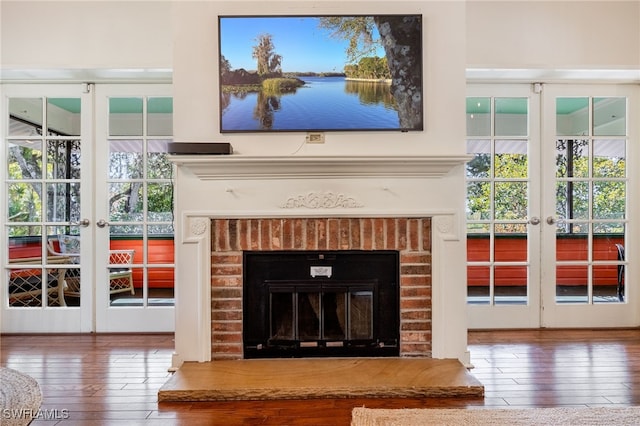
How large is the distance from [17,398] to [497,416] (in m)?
2.35

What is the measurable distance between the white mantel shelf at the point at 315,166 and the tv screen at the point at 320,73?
23cm

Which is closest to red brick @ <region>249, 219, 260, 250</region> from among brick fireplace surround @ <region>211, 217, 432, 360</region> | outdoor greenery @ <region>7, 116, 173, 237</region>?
brick fireplace surround @ <region>211, 217, 432, 360</region>

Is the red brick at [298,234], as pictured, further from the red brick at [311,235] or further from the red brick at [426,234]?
the red brick at [426,234]

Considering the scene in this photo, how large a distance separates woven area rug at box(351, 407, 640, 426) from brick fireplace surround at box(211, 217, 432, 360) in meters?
0.55

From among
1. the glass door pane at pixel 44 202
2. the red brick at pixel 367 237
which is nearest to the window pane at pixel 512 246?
the red brick at pixel 367 237

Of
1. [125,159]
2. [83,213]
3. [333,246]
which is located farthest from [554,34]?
[83,213]

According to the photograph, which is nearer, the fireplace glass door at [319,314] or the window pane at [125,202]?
the fireplace glass door at [319,314]

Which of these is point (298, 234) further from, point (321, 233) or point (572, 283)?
point (572, 283)

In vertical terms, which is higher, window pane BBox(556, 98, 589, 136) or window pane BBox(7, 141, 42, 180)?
window pane BBox(556, 98, 589, 136)

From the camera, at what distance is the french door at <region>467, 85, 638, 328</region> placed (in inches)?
122

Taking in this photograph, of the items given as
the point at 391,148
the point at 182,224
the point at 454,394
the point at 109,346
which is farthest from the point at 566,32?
the point at 109,346

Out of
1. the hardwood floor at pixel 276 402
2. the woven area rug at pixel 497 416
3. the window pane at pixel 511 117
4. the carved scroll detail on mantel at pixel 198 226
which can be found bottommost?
the hardwood floor at pixel 276 402

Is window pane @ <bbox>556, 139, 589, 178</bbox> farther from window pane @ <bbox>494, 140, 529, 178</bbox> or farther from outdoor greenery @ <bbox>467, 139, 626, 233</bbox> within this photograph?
window pane @ <bbox>494, 140, 529, 178</bbox>

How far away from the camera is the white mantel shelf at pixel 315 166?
2.17 m
